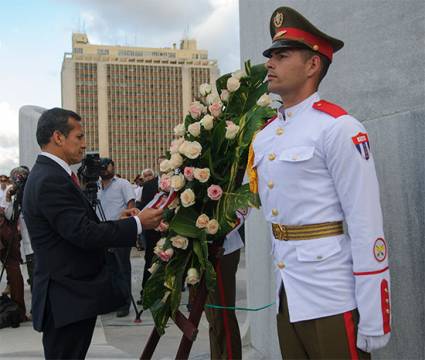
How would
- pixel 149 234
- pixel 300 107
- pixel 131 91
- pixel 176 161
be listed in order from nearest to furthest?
pixel 300 107 < pixel 176 161 < pixel 149 234 < pixel 131 91

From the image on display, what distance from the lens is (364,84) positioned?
2631 millimetres

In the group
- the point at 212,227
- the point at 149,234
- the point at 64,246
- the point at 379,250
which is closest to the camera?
the point at 379,250

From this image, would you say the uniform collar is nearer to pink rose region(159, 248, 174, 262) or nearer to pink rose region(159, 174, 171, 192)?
pink rose region(159, 174, 171, 192)

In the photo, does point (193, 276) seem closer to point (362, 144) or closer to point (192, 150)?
point (192, 150)

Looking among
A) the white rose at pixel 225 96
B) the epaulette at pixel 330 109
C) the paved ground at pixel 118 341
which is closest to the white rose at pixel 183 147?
the white rose at pixel 225 96

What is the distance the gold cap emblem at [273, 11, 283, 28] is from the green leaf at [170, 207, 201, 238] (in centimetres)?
90

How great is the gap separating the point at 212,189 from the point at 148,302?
2.07 feet

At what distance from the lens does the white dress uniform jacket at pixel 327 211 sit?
1770 mm

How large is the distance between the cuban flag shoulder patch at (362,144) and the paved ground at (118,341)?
246 cm

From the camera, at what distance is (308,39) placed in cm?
199

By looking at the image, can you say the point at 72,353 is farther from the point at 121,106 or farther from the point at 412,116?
the point at 121,106

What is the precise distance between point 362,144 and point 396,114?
0.70 metres

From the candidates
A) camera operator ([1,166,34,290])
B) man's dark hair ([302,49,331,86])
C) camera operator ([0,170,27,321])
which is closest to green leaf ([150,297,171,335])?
man's dark hair ([302,49,331,86])

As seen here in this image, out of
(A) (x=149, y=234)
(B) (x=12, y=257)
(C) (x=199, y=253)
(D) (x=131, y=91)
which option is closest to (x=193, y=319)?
(C) (x=199, y=253)
